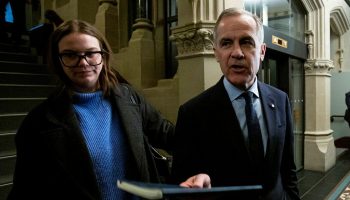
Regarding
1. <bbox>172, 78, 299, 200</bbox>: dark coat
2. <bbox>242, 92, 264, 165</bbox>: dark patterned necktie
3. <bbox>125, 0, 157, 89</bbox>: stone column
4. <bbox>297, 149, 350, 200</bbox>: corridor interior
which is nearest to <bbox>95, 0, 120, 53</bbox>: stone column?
<bbox>125, 0, 157, 89</bbox>: stone column

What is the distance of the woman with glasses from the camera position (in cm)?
117

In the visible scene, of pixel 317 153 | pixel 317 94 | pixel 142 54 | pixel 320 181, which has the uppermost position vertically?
pixel 142 54

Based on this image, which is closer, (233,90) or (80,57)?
(80,57)

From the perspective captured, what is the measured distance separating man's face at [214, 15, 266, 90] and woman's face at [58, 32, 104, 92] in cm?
55

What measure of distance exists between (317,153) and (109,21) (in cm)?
494

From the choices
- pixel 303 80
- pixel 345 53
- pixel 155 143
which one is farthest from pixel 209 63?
pixel 345 53

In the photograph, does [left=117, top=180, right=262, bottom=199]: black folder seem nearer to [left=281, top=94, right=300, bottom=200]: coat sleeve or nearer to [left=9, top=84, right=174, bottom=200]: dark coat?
[left=9, top=84, right=174, bottom=200]: dark coat

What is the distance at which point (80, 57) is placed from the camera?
1239mm

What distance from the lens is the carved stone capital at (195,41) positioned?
306 cm

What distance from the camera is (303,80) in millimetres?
6074

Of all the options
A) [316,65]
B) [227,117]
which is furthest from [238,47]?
[316,65]

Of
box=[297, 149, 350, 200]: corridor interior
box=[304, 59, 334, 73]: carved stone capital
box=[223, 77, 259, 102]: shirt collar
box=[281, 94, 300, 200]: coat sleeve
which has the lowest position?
box=[297, 149, 350, 200]: corridor interior

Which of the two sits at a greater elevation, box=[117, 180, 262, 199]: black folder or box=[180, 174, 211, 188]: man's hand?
box=[117, 180, 262, 199]: black folder

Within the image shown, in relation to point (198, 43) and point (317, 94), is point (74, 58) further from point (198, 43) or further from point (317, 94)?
point (317, 94)
